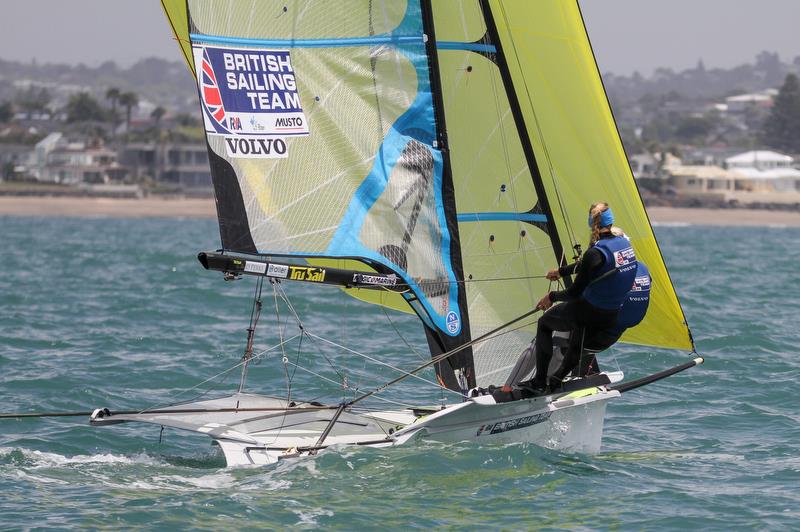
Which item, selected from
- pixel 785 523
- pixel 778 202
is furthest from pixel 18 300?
pixel 778 202

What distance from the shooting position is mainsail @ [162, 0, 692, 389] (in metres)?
8.59

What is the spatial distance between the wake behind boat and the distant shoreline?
65154 mm

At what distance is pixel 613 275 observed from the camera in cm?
817

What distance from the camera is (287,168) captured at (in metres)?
8.66

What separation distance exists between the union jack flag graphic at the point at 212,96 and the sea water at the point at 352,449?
50.5 inches

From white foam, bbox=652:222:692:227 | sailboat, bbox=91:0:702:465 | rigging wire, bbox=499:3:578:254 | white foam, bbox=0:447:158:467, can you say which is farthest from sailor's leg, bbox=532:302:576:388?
white foam, bbox=652:222:692:227

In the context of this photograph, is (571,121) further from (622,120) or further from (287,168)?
(622,120)

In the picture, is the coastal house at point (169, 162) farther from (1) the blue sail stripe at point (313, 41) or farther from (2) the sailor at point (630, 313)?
(2) the sailor at point (630, 313)

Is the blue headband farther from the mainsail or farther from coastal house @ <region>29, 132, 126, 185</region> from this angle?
coastal house @ <region>29, 132, 126, 185</region>

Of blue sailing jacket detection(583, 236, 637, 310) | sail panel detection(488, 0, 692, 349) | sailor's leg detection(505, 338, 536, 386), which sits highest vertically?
sail panel detection(488, 0, 692, 349)

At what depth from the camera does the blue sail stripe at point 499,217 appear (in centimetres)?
926

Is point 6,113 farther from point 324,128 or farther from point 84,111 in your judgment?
point 324,128

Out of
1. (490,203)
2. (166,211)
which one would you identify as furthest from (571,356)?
(166,211)

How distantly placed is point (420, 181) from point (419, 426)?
1.75 m
